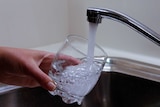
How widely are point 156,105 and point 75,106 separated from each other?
0.86 feet

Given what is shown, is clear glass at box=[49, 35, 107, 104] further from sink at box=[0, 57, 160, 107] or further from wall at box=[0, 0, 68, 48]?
wall at box=[0, 0, 68, 48]

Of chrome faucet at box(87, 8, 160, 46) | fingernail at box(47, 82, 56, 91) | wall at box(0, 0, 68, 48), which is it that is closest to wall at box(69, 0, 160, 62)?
wall at box(0, 0, 68, 48)

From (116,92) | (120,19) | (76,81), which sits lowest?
(116,92)

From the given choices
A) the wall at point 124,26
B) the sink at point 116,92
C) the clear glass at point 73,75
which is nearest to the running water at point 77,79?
the clear glass at point 73,75

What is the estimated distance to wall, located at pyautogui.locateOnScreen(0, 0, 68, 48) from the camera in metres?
0.96

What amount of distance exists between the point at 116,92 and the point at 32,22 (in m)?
0.44

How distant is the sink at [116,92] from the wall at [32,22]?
0.27m

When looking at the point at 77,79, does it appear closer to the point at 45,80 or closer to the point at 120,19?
the point at 45,80

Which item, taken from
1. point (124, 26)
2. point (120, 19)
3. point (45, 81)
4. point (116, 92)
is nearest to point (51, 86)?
point (45, 81)

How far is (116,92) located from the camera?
892mm

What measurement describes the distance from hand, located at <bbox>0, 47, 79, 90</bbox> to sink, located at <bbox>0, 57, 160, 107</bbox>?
0.33 feet

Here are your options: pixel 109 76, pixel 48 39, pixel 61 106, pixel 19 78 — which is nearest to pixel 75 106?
pixel 61 106

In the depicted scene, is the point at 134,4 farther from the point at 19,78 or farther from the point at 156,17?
the point at 19,78

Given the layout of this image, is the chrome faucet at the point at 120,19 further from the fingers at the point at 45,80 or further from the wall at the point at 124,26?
the wall at the point at 124,26
